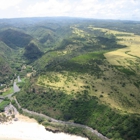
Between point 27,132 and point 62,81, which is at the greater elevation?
point 62,81

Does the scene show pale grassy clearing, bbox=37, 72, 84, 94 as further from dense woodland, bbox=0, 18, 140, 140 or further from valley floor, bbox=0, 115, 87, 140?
valley floor, bbox=0, 115, 87, 140

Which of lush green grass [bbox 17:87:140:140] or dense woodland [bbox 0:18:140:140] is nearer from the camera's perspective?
lush green grass [bbox 17:87:140:140]

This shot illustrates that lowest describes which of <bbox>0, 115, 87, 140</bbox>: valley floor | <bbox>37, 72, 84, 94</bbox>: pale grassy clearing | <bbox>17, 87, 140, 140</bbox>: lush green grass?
<bbox>0, 115, 87, 140</bbox>: valley floor

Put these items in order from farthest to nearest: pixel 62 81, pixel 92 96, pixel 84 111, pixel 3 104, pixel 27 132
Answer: pixel 62 81 < pixel 3 104 < pixel 92 96 < pixel 84 111 < pixel 27 132

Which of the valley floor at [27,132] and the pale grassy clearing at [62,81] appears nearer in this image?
the valley floor at [27,132]

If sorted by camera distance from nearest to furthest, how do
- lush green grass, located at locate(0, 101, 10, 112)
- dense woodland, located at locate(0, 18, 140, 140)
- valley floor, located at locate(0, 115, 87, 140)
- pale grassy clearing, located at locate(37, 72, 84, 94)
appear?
dense woodland, located at locate(0, 18, 140, 140), valley floor, located at locate(0, 115, 87, 140), lush green grass, located at locate(0, 101, 10, 112), pale grassy clearing, located at locate(37, 72, 84, 94)

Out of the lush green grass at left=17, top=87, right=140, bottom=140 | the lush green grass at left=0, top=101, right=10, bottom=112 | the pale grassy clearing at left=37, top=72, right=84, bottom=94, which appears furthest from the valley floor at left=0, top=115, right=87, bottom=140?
the pale grassy clearing at left=37, top=72, right=84, bottom=94

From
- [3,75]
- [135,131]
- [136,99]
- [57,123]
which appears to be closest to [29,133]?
[57,123]

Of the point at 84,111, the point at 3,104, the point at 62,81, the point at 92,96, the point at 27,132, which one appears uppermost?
the point at 62,81

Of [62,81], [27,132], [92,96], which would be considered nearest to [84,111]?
[92,96]

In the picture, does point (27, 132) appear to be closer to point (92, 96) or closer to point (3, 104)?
point (3, 104)

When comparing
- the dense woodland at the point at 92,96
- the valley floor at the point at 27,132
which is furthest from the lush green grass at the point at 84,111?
the valley floor at the point at 27,132

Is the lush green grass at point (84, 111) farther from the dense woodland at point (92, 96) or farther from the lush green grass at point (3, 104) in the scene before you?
the lush green grass at point (3, 104)
